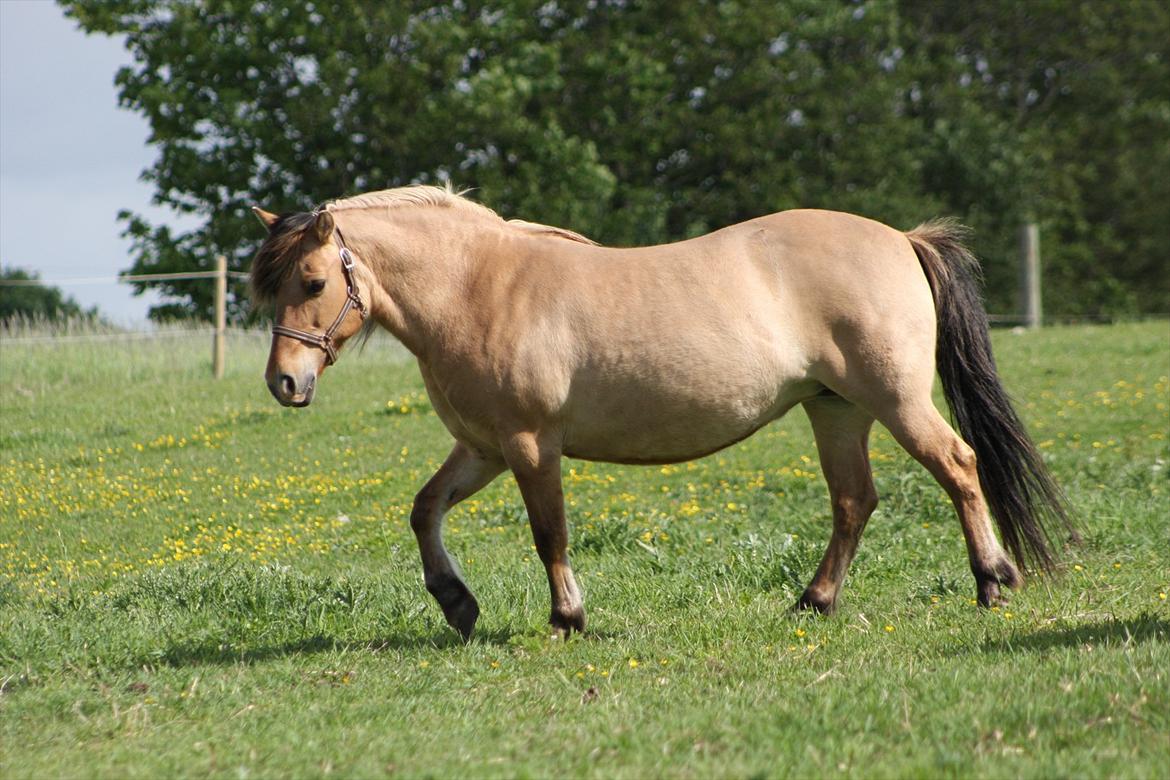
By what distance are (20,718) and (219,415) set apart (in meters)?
8.98

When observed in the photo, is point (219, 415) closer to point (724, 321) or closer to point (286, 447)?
point (286, 447)

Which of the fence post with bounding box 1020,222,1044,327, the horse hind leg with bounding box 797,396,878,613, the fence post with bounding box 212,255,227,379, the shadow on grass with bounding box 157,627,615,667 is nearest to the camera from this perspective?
the shadow on grass with bounding box 157,627,615,667

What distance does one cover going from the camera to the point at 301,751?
13.3 feet

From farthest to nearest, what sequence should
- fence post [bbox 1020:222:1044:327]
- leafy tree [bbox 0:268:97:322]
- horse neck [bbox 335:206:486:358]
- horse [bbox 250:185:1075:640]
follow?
1. leafy tree [bbox 0:268:97:322]
2. fence post [bbox 1020:222:1044:327]
3. horse neck [bbox 335:206:486:358]
4. horse [bbox 250:185:1075:640]

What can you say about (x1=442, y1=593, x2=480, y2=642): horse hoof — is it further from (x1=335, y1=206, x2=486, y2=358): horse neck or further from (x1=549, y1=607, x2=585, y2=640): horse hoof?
(x1=335, y1=206, x2=486, y2=358): horse neck

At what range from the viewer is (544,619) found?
6207 millimetres

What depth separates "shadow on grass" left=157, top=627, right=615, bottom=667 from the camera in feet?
18.4

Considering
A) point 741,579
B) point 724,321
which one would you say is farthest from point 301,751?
point 741,579

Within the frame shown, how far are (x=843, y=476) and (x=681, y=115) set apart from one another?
24.8 metres

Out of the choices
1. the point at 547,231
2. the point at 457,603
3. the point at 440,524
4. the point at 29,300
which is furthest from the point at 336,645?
the point at 29,300

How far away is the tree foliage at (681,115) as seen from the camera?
26.5 m

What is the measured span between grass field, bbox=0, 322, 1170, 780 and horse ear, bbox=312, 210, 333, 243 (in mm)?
1864

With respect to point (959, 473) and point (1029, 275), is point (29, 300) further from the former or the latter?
point (959, 473)

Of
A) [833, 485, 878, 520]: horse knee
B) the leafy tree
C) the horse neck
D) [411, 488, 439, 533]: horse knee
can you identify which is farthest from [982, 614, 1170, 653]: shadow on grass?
the leafy tree
